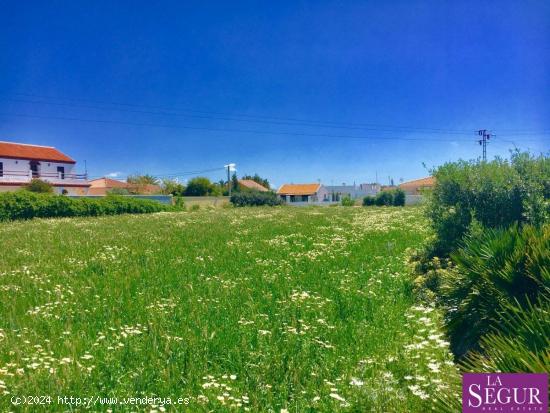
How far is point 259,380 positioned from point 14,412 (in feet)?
7.13

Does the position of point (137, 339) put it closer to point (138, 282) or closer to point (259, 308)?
point (259, 308)

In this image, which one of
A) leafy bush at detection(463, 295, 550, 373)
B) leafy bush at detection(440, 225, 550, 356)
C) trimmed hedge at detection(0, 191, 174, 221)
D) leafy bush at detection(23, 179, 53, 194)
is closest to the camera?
leafy bush at detection(463, 295, 550, 373)

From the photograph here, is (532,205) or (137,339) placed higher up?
(532,205)

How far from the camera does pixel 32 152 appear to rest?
56.8 meters

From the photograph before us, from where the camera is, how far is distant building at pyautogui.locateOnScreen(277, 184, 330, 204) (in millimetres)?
99438

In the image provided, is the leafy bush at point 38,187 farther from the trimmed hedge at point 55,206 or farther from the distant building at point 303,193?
the distant building at point 303,193

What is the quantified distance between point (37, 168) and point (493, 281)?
64367mm

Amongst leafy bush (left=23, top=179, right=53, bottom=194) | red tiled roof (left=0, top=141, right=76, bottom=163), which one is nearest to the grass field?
leafy bush (left=23, top=179, right=53, bottom=194)

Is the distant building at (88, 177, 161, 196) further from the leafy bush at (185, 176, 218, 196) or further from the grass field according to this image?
the grass field

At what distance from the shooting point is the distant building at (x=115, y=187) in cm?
6967

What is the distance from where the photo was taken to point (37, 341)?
484 centimetres

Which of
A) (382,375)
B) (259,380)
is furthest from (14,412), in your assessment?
(382,375)

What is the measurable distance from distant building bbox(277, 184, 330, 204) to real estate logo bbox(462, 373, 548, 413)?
9421 cm

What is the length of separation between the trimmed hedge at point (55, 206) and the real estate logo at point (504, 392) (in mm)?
32770
